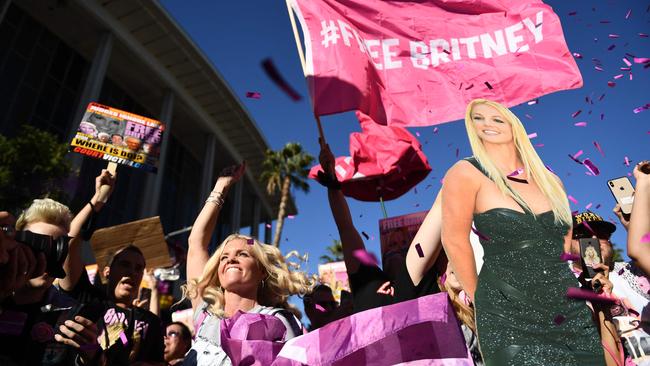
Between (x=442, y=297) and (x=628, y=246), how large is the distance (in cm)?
94

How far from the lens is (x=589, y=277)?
2445 millimetres

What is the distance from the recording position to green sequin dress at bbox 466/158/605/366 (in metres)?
1.62

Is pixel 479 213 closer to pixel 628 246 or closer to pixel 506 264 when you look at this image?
pixel 506 264

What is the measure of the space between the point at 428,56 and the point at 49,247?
328cm

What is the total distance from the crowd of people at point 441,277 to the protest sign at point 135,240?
75.6 inches

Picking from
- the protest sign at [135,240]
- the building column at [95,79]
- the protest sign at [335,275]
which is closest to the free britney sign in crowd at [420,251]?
the protest sign at [135,240]

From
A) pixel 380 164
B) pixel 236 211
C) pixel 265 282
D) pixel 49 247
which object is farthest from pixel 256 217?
pixel 49 247

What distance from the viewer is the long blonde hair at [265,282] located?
2668 millimetres

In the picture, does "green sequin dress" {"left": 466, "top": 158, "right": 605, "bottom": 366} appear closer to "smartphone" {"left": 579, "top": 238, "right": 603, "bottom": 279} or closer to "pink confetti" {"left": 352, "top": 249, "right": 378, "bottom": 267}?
"pink confetti" {"left": 352, "top": 249, "right": 378, "bottom": 267}

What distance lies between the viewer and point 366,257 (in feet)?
7.41

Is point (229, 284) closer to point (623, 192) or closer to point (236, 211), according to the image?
point (623, 192)

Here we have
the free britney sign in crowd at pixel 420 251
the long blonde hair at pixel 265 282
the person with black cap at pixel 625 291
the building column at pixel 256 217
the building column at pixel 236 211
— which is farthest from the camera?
the building column at pixel 256 217

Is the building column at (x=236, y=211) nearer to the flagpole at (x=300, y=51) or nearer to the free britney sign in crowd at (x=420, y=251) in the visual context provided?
the free britney sign in crowd at (x=420, y=251)

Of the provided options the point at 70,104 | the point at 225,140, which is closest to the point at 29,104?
the point at 70,104
